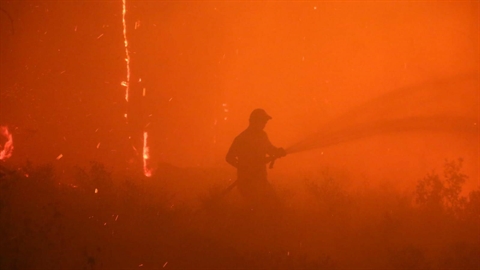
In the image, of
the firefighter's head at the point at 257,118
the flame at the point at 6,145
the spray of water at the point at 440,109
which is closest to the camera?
the firefighter's head at the point at 257,118

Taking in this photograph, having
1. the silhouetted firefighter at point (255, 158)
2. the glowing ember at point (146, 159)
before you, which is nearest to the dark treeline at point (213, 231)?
the silhouetted firefighter at point (255, 158)

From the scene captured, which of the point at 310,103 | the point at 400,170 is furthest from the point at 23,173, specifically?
the point at 310,103

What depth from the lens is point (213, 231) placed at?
635 centimetres

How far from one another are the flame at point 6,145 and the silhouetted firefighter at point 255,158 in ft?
26.1

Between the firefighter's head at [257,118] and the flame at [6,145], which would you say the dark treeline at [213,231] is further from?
the flame at [6,145]

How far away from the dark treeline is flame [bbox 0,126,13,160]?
4.77 meters

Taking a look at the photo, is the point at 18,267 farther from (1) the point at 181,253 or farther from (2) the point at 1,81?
(2) the point at 1,81

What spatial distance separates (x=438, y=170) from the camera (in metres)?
22.3

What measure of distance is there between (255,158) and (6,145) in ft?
32.0

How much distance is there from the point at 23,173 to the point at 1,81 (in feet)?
42.4

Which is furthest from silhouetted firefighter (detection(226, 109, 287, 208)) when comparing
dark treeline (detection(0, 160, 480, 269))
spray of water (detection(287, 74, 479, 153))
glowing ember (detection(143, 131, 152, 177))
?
spray of water (detection(287, 74, 479, 153))

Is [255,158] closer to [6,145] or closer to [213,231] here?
[213,231]

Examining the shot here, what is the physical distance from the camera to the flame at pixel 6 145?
1181 centimetres

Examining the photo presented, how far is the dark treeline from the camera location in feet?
16.6
